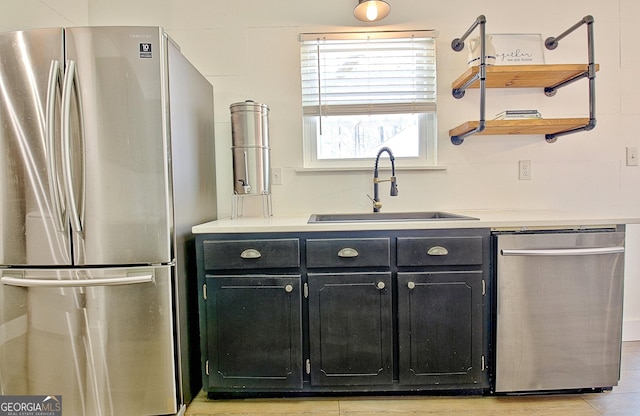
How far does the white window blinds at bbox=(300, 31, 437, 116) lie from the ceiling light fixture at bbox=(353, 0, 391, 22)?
139mm

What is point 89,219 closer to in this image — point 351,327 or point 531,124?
Result: point 351,327

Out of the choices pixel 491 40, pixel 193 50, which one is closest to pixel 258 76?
pixel 193 50

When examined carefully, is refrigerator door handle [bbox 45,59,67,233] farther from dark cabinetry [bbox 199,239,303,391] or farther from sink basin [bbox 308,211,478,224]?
sink basin [bbox 308,211,478,224]

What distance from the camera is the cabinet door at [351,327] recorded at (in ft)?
5.13

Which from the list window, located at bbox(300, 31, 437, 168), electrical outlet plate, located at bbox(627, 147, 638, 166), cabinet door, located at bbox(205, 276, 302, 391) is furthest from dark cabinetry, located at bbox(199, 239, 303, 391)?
electrical outlet plate, located at bbox(627, 147, 638, 166)

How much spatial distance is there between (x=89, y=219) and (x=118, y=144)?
0.34 metres

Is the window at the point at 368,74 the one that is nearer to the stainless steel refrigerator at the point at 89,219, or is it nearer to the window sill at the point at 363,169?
the window sill at the point at 363,169

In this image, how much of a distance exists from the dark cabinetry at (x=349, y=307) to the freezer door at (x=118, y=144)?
0.30 meters

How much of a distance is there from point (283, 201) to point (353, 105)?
0.78 meters

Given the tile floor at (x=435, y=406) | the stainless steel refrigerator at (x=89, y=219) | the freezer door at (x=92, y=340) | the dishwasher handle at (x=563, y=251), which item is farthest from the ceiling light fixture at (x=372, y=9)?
the tile floor at (x=435, y=406)

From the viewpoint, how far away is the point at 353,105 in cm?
215

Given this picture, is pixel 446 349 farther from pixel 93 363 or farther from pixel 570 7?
pixel 570 7

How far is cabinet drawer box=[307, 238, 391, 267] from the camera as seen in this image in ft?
5.11

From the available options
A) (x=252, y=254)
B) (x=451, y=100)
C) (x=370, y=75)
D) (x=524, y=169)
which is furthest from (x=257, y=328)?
(x=524, y=169)
